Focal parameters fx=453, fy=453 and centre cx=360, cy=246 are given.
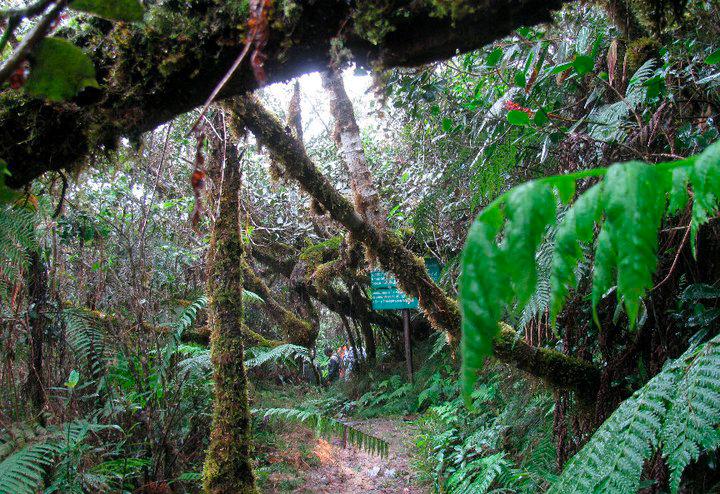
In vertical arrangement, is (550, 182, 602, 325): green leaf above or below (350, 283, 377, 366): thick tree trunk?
above

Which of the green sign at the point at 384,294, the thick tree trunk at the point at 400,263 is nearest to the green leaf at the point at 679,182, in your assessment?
the thick tree trunk at the point at 400,263

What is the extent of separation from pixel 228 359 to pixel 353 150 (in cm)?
180

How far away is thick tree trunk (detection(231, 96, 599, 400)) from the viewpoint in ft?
8.44

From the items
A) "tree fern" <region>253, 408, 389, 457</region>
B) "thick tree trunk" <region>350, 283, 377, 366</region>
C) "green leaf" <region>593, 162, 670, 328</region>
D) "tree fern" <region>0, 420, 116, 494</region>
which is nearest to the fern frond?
"tree fern" <region>0, 420, 116, 494</region>

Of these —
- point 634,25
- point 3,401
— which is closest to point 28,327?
point 3,401

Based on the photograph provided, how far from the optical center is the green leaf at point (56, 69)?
1.92 feet

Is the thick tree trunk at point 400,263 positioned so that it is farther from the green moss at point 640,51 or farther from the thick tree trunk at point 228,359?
the green moss at point 640,51

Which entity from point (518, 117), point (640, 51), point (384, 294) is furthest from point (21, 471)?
point (384, 294)

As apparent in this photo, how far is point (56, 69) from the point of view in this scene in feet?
1.97

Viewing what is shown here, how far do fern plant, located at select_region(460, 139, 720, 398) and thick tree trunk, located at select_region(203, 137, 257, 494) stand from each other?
235 centimetres

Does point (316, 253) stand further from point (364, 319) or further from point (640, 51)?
point (640, 51)

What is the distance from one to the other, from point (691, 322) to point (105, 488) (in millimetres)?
3246

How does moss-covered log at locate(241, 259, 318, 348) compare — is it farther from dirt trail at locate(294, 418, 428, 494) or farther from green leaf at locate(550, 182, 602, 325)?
green leaf at locate(550, 182, 602, 325)

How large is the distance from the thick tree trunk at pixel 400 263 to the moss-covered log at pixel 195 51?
1290mm
